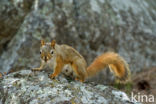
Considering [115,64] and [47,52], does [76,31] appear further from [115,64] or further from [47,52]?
[47,52]

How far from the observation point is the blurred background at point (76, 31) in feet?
16.4

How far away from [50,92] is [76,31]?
2.74 meters

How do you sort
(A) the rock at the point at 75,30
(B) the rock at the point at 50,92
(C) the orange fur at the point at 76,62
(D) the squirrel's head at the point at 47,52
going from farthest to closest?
(A) the rock at the point at 75,30 → (C) the orange fur at the point at 76,62 → (D) the squirrel's head at the point at 47,52 → (B) the rock at the point at 50,92

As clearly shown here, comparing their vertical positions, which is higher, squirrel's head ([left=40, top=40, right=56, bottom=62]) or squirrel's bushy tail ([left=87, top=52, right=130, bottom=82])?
squirrel's head ([left=40, top=40, right=56, bottom=62])

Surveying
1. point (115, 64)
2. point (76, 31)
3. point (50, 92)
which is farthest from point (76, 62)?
point (76, 31)

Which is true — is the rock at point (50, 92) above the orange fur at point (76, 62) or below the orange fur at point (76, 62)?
below

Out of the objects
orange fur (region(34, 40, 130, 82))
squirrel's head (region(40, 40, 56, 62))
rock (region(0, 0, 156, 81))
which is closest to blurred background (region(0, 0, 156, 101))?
rock (region(0, 0, 156, 81))

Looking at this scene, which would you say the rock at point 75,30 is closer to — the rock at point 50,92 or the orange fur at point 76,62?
the orange fur at point 76,62

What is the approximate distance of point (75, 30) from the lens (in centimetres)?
525

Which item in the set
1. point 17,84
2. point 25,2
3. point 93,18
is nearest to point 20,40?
point 25,2

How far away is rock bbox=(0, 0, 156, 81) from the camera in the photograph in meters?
5.00

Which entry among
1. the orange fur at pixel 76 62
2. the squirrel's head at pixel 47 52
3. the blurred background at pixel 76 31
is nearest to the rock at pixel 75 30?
the blurred background at pixel 76 31

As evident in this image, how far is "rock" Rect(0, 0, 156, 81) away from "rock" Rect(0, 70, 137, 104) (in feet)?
6.35

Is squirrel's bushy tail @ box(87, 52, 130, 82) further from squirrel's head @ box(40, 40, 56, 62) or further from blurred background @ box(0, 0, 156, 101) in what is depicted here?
blurred background @ box(0, 0, 156, 101)
